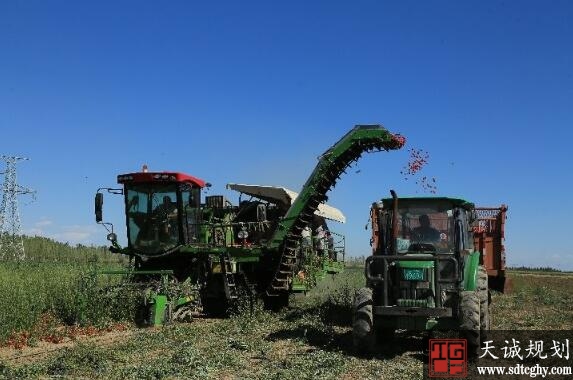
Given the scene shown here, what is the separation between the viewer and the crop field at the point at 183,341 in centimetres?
711

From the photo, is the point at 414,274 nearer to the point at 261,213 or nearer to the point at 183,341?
the point at 183,341

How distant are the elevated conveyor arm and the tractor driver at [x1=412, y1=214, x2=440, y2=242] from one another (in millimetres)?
3837

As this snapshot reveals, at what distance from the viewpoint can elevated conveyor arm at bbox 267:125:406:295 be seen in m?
12.3

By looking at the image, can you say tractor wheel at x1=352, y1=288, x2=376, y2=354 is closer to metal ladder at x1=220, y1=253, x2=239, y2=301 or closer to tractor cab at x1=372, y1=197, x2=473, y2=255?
tractor cab at x1=372, y1=197, x2=473, y2=255

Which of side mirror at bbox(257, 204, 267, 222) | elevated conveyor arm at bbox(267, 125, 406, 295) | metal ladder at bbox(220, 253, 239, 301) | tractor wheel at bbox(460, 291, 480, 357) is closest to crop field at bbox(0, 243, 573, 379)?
tractor wheel at bbox(460, 291, 480, 357)

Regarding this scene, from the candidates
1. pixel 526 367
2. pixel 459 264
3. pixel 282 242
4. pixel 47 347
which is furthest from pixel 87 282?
pixel 526 367

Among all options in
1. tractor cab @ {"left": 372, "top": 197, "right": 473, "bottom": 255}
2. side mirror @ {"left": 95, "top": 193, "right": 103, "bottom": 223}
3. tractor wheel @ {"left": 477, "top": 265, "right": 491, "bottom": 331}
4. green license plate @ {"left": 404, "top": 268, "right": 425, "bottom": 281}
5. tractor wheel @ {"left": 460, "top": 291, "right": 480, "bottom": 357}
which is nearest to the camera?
tractor wheel @ {"left": 460, "top": 291, "right": 480, "bottom": 357}

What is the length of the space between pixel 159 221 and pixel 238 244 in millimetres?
2136

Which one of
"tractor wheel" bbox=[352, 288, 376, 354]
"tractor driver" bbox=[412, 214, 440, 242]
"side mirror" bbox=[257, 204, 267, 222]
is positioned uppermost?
"side mirror" bbox=[257, 204, 267, 222]

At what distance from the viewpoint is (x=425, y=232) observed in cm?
848

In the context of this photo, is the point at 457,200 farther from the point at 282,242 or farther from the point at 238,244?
the point at 238,244

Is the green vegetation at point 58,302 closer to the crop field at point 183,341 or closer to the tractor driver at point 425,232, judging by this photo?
the crop field at point 183,341

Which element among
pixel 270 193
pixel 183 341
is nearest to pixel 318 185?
pixel 270 193

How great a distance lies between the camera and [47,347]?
9109mm
